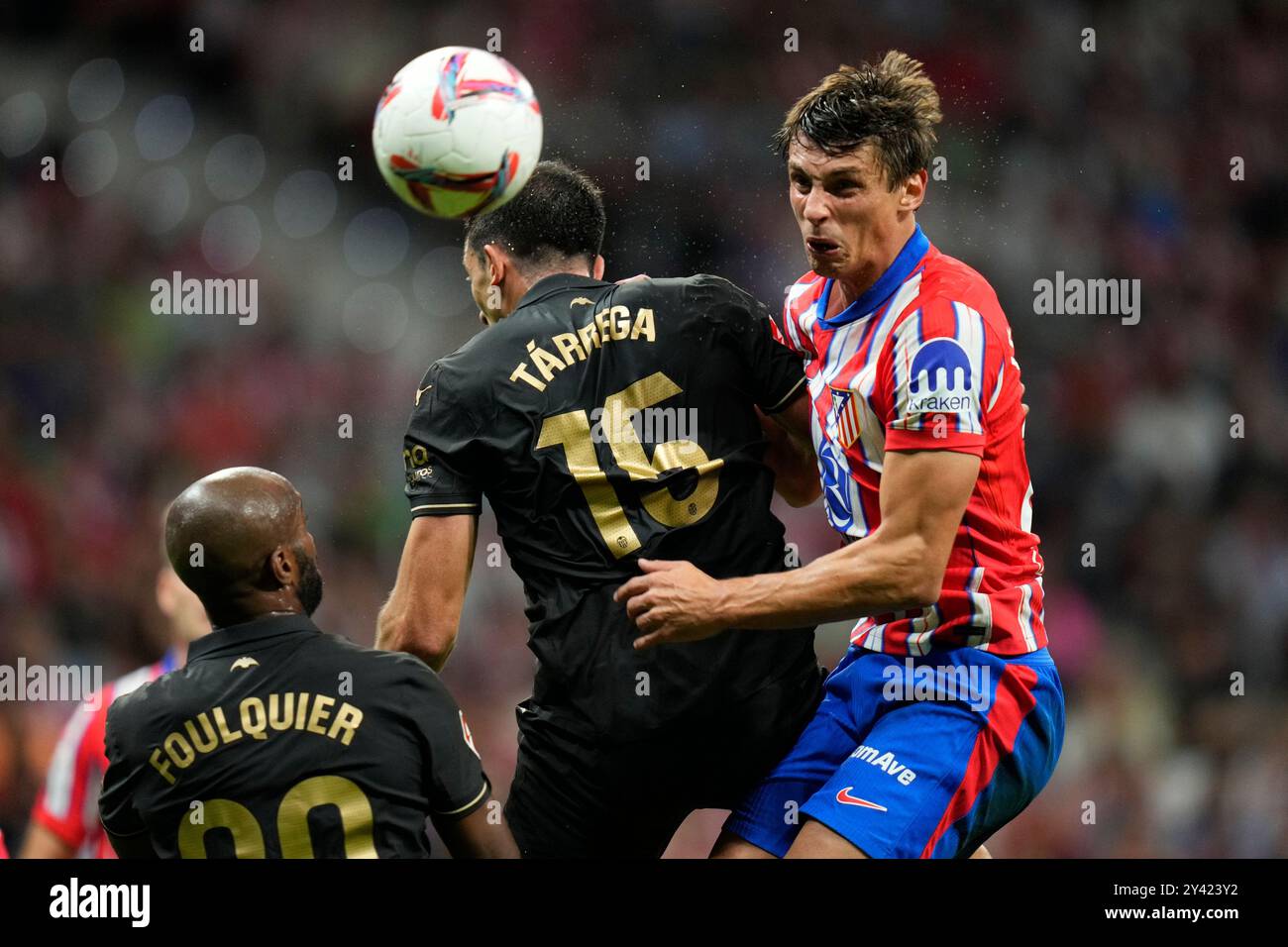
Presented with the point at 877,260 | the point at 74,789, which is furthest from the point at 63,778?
the point at 877,260

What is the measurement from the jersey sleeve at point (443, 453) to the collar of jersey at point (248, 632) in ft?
2.06

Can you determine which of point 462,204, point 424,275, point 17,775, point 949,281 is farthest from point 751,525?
point 424,275

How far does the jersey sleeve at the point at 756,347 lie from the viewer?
4172 mm

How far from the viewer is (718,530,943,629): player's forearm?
3650 millimetres

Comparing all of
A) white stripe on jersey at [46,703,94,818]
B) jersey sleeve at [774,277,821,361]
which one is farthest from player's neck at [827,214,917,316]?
white stripe on jersey at [46,703,94,818]

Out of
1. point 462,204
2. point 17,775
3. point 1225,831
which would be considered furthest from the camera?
point 1225,831

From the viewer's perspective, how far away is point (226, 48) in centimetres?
992

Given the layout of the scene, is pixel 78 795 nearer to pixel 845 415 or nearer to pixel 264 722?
pixel 264 722

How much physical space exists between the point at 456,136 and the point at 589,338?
647mm

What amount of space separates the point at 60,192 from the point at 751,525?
7.11m

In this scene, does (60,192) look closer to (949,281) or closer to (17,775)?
(17,775)

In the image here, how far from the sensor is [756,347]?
13.7 feet

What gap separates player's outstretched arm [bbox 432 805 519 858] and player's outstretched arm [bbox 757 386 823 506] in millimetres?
1344

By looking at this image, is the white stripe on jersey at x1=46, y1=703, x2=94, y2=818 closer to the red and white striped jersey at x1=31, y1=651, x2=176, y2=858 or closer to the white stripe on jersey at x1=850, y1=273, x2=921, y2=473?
the red and white striped jersey at x1=31, y1=651, x2=176, y2=858
